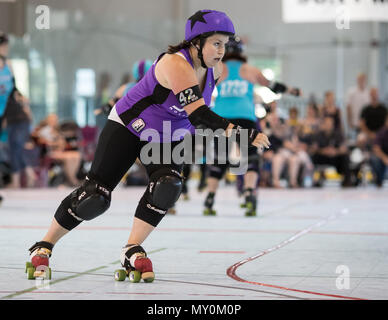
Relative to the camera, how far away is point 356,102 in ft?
39.6

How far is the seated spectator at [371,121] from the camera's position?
1150 cm

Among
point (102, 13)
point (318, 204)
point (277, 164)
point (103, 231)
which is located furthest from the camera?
point (102, 13)

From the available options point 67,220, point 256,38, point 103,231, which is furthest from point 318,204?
point 256,38

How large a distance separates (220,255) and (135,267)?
0.86 metres

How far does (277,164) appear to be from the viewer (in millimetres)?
10961

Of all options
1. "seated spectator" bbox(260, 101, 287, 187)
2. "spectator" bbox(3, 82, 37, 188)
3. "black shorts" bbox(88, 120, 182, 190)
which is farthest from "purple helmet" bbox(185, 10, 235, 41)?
"seated spectator" bbox(260, 101, 287, 187)

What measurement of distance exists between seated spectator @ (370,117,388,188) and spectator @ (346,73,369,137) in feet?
3.21

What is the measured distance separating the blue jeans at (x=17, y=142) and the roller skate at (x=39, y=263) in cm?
711

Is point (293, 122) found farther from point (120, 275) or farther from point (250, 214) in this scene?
point (120, 275)

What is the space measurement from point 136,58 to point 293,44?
10.4 ft

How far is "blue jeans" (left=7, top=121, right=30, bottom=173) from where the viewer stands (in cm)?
992

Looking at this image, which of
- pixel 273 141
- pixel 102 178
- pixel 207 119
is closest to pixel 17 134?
pixel 273 141

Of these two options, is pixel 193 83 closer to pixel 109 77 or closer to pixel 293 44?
pixel 109 77

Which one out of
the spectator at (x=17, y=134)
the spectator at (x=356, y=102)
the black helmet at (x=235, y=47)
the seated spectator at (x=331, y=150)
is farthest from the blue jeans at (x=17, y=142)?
the spectator at (x=356, y=102)
